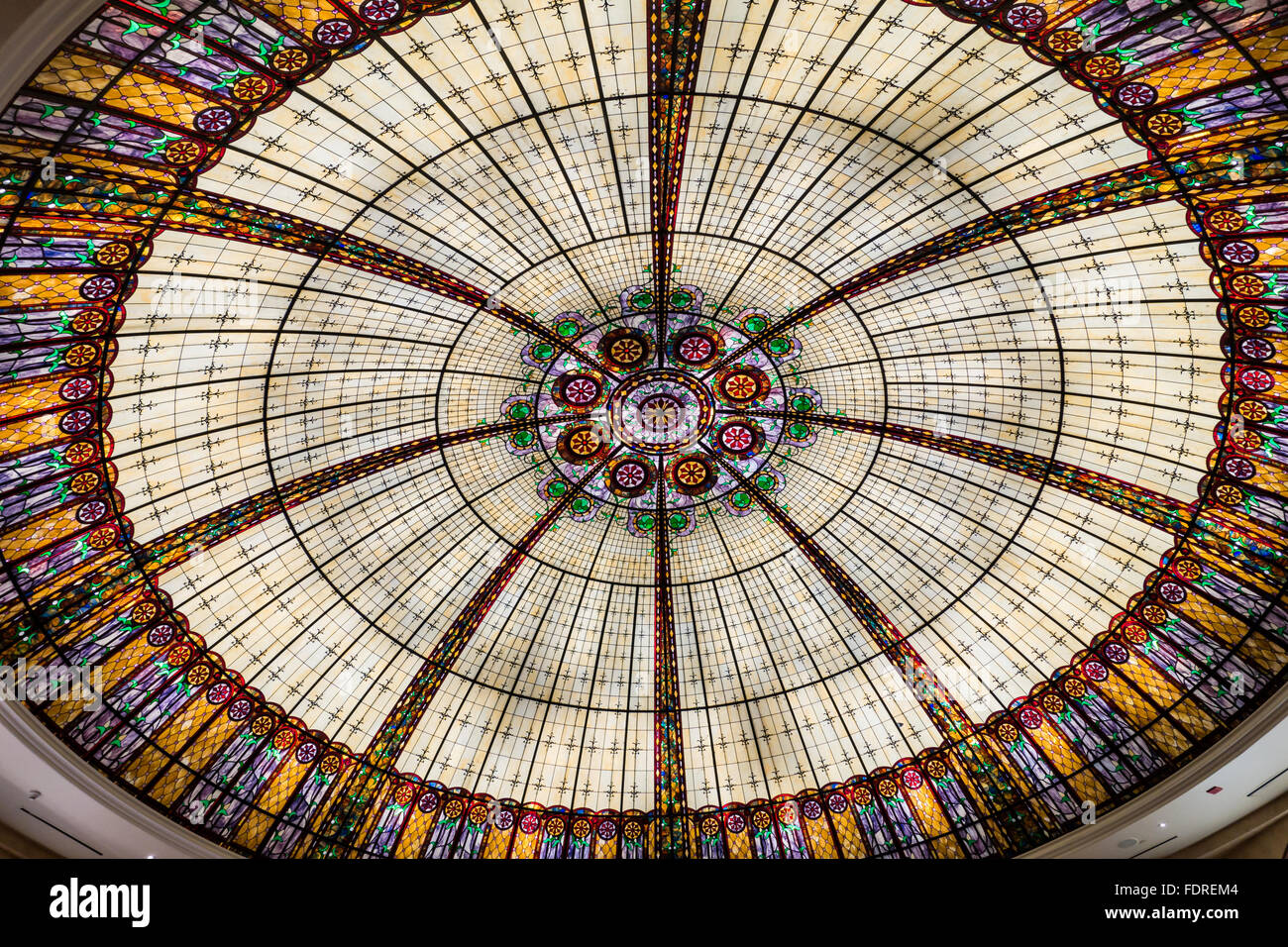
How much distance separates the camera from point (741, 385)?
88.7ft

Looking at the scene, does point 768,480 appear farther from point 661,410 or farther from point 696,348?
point 696,348

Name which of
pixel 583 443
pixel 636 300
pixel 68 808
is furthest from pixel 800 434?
pixel 68 808

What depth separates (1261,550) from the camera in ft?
67.6

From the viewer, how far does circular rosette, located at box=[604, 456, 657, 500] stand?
93.1 ft

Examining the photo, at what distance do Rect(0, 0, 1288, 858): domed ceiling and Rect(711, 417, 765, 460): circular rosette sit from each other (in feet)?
0.35

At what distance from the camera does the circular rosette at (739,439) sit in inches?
1085

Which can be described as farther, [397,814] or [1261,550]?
[397,814]

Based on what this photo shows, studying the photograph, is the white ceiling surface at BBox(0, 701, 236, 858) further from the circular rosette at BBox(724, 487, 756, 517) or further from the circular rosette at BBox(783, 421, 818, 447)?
the circular rosette at BBox(783, 421, 818, 447)

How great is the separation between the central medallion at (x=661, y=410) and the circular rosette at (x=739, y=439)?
557 mm
